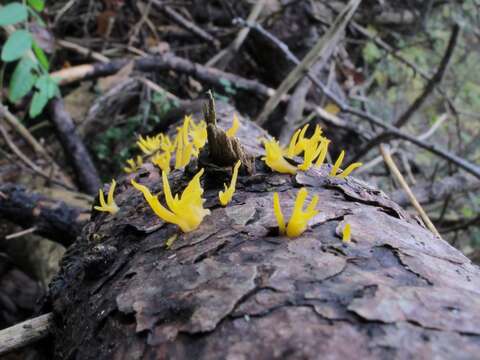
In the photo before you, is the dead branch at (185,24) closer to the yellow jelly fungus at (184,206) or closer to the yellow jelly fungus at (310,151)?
the yellow jelly fungus at (310,151)

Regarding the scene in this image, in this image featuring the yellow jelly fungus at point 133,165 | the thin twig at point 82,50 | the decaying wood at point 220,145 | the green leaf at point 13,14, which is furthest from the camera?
the thin twig at point 82,50

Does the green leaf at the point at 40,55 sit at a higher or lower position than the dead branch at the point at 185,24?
lower

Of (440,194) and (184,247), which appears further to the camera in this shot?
(440,194)

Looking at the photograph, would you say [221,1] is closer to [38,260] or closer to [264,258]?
[38,260]

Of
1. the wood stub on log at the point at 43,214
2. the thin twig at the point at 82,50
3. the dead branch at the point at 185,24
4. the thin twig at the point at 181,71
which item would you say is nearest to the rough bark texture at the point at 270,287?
the wood stub on log at the point at 43,214

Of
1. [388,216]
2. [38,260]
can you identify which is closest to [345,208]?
[388,216]

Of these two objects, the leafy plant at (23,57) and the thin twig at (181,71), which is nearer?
the leafy plant at (23,57)

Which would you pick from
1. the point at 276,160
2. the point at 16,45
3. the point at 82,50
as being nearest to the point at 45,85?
the point at 16,45
